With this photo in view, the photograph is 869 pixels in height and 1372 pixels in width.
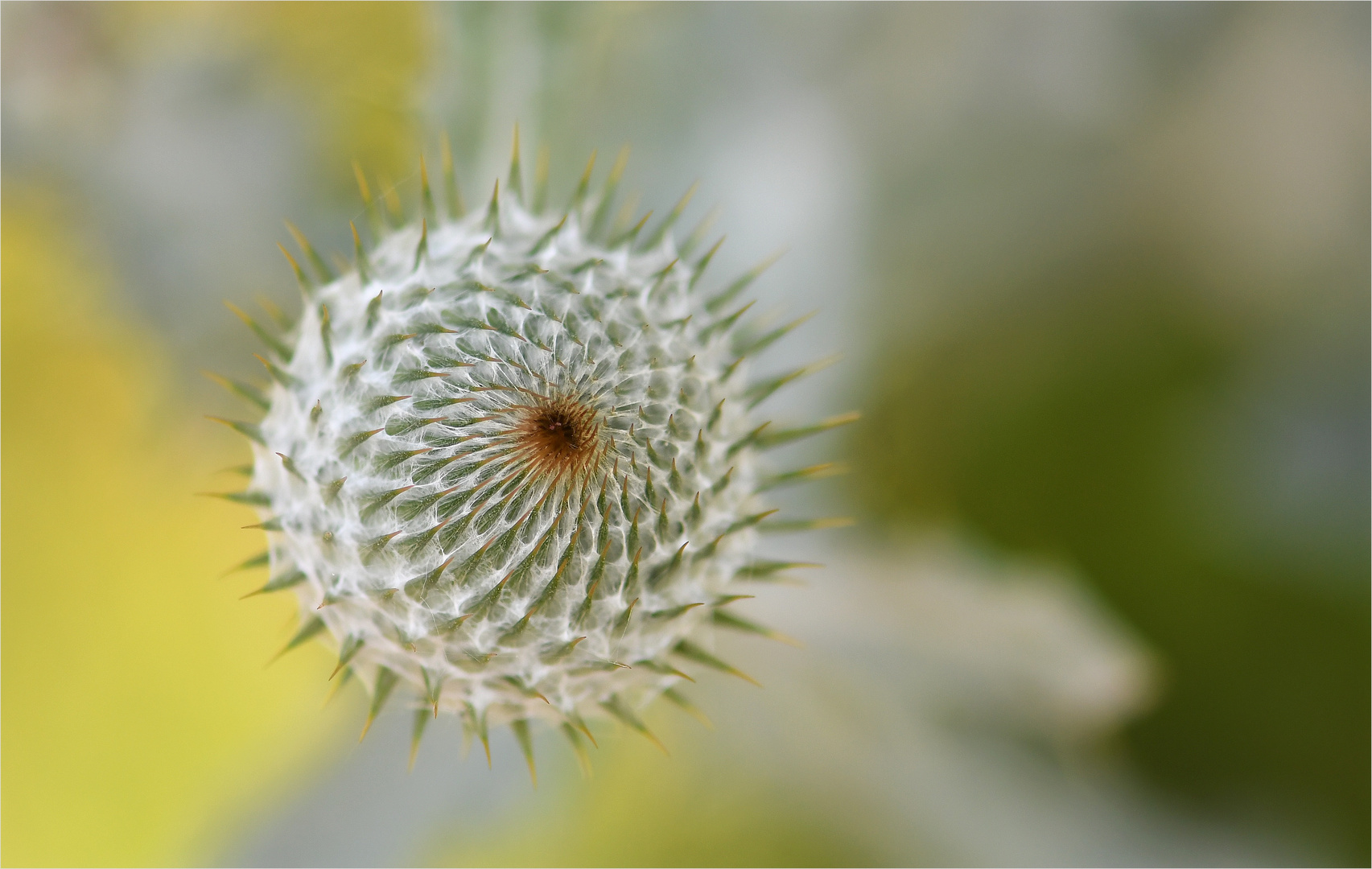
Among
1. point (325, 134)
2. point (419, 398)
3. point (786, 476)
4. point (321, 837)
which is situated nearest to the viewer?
point (419, 398)

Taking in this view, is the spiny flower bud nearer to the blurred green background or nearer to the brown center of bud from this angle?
the brown center of bud

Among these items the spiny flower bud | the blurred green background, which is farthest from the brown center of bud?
the blurred green background

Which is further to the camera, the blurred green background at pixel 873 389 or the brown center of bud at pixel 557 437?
the blurred green background at pixel 873 389

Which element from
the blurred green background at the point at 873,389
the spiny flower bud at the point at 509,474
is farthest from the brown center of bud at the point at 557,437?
the blurred green background at the point at 873,389

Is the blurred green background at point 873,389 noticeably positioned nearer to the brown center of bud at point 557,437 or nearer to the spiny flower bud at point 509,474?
the spiny flower bud at point 509,474

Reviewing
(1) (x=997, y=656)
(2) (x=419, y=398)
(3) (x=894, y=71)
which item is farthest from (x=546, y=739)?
(3) (x=894, y=71)

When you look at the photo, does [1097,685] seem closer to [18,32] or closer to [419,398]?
[419,398]
